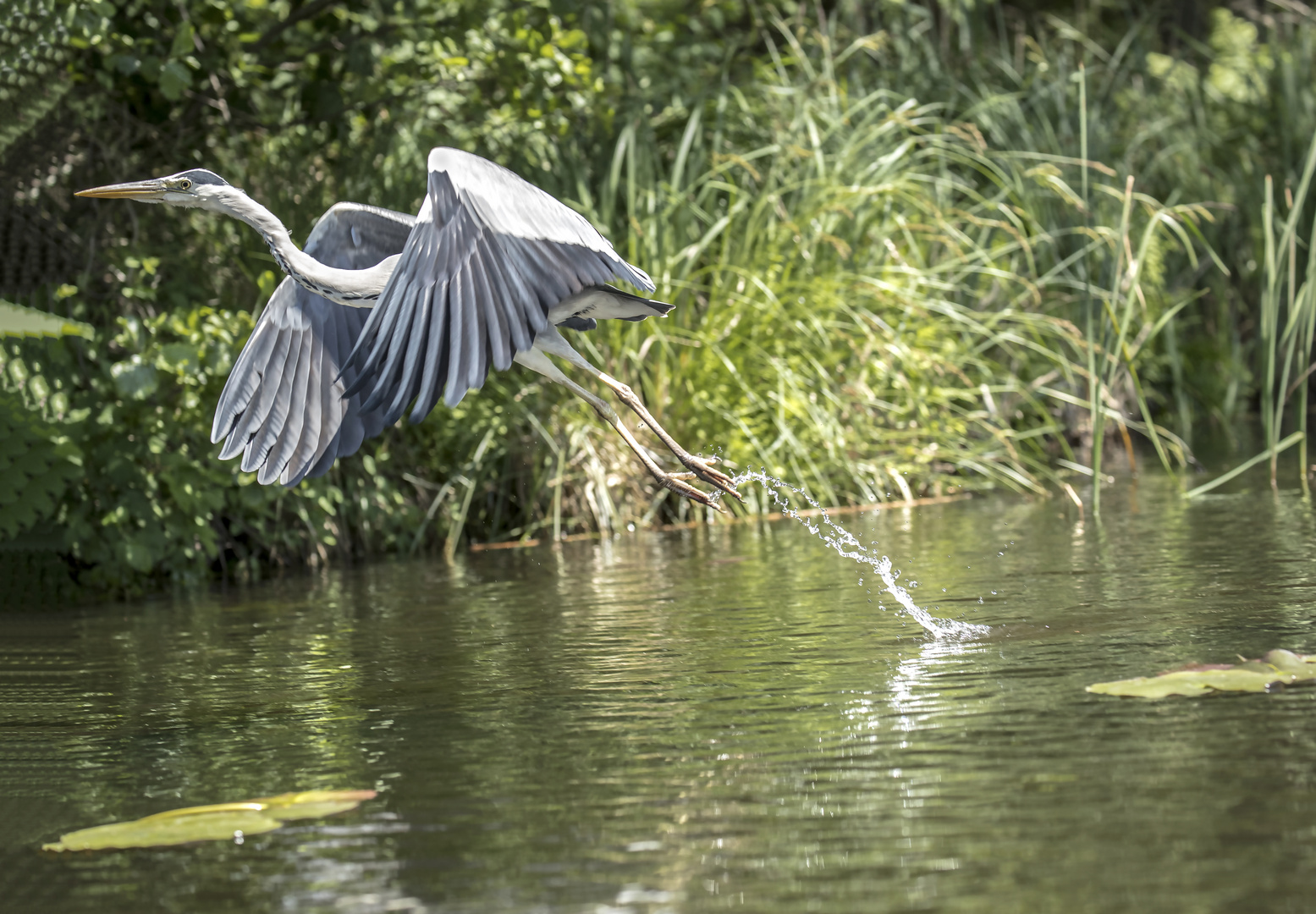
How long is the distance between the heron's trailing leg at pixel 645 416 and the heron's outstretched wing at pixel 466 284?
0.89 meters

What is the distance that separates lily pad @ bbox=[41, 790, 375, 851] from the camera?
A: 8.90 ft

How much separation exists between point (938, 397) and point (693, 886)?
6064 mm

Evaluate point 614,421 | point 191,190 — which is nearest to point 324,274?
point 191,190

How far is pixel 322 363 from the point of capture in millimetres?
5145

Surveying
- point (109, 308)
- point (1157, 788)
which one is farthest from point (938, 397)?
point (1157, 788)

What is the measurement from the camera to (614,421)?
5.38m

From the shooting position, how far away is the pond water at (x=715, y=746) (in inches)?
90.7

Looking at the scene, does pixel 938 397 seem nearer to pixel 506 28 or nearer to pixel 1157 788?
pixel 506 28

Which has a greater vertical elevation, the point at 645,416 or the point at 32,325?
the point at 32,325

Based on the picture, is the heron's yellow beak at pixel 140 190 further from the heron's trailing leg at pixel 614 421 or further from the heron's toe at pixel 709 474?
the heron's toe at pixel 709 474

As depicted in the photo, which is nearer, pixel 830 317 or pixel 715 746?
pixel 715 746

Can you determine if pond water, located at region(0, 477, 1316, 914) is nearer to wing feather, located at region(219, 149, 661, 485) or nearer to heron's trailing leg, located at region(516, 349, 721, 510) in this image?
heron's trailing leg, located at region(516, 349, 721, 510)

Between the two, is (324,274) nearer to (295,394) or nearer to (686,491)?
(295,394)

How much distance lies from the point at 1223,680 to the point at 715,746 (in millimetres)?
1110
